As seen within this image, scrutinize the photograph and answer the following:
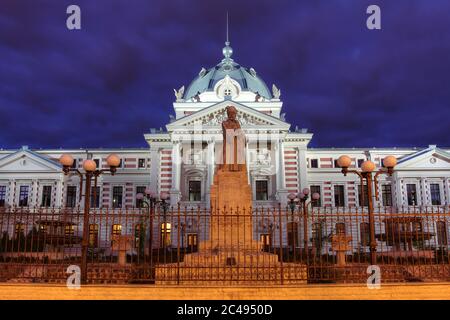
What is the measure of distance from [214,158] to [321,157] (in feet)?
41.3

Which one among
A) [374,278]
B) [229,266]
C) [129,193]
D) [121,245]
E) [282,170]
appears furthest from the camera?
[129,193]

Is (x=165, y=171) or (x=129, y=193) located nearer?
(x=165, y=171)

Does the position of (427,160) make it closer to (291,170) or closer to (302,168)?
(302,168)

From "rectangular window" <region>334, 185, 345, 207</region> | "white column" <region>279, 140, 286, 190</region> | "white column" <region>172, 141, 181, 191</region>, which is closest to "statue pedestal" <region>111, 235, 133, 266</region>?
"white column" <region>172, 141, 181, 191</region>

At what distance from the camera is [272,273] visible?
12.1 metres

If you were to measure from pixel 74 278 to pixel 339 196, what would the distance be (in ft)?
134

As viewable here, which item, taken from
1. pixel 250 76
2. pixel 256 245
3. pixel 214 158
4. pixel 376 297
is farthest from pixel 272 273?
pixel 250 76

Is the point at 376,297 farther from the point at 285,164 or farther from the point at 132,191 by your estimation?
the point at 132,191

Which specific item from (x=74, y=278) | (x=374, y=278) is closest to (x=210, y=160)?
(x=74, y=278)

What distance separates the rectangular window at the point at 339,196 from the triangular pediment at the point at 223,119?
9473 millimetres

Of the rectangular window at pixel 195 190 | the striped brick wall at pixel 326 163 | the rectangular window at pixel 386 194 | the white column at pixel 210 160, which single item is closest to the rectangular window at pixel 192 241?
the white column at pixel 210 160

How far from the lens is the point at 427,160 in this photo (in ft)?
153
